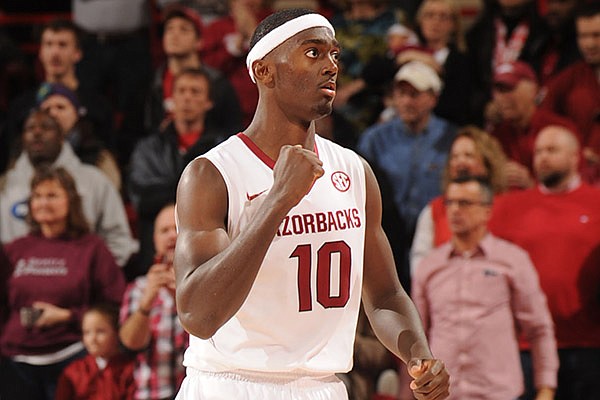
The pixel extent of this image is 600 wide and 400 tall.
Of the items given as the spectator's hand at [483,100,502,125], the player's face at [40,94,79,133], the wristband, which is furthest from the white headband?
the player's face at [40,94,79,133]

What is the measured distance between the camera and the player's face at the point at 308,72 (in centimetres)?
402

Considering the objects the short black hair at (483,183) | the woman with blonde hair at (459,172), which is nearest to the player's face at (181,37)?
the woman with blonde hair at (459,172)

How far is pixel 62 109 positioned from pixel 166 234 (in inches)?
96.5

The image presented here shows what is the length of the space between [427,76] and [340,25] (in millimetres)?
1384

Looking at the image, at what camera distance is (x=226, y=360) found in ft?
13.5

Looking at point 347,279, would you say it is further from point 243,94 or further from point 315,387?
point 243,94

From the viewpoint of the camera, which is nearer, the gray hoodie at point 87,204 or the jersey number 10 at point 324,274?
the jersey number 10 at point 324,274

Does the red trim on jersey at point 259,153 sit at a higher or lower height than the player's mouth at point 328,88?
lower

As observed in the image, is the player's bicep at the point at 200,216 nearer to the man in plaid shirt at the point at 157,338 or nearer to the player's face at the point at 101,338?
the man in plaid shirt at the point at 157,338

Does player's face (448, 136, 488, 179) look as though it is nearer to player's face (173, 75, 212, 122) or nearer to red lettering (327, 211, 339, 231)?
player's face (173, 75, 212, 122)

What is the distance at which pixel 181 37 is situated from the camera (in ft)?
30.8

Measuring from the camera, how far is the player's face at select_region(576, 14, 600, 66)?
883 cm

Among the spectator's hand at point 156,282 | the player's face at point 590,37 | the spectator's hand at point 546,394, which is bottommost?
the spectator's hand at point 546,394

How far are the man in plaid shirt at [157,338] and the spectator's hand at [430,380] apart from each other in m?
3.17
